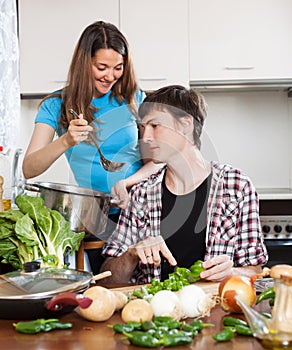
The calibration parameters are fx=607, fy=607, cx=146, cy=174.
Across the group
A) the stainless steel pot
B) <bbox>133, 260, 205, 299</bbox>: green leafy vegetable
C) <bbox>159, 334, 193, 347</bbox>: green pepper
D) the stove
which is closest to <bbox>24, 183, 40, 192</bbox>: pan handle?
the stainless steel pot

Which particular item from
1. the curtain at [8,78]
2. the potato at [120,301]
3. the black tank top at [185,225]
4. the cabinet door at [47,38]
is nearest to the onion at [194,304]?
the potato at [120,301]

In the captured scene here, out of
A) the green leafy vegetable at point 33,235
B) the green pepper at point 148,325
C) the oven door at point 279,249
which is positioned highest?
the green leafy vegetable at point 33,235

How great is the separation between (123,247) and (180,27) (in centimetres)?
162

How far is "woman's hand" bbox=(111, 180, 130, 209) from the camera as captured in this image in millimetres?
1848

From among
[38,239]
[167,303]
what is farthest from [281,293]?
[38,239]

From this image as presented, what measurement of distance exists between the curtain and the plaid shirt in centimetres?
82

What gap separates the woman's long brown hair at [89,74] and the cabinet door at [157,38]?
3.21ft

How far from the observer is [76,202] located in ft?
5.33

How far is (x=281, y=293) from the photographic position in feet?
3.15

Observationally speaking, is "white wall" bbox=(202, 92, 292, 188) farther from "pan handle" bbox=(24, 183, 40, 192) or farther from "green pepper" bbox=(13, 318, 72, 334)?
"green pepper" bbox=(13, 318, 72, 334)

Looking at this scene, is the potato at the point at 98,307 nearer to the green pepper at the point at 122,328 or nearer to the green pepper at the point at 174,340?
the green pepper at the point at 122,328

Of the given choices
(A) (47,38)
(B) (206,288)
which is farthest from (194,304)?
(A) (47,38)

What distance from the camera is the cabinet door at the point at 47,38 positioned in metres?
3.15

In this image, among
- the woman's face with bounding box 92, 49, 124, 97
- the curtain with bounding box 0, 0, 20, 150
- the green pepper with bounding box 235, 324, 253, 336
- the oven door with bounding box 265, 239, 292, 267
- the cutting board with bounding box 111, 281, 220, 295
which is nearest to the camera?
the green pepper with bounding box 235, 324, 253, 336
